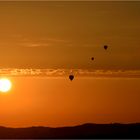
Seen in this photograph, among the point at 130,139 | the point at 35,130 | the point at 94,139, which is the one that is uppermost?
the point at 35,130

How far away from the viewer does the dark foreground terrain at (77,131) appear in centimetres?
17125

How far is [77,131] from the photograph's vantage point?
182 meters

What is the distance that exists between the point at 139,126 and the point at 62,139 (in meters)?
21.7

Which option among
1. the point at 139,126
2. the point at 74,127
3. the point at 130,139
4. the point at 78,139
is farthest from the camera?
the point at 74,127

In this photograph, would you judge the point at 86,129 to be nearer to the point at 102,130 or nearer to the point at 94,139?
the point at 102,130

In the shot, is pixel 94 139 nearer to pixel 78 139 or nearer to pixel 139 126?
pixel 78 139

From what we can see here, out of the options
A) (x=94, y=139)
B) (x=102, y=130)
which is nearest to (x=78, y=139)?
(x=94, y=139)

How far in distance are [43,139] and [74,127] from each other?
17.5 metres

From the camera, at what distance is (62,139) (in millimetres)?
166250

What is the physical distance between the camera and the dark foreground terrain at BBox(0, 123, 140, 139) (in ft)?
562

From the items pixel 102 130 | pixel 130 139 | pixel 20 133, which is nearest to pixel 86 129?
pixel 102 130

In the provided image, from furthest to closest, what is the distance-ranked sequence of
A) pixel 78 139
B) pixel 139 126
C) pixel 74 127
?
1. pixel 74 127
2. pixel 139 126
3. pixel 78 139

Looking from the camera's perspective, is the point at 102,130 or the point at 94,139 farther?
the point at 102,130

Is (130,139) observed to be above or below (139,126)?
below
